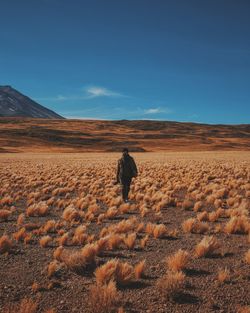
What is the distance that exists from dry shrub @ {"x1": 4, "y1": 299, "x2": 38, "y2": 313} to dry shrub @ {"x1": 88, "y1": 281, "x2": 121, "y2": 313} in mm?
805

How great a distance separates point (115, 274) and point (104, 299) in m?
1.15

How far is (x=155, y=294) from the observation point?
18.2 feet

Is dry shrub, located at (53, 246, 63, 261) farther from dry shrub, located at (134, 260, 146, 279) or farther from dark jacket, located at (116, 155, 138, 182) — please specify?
dark jacket, located at (116, 155, 138, 182)

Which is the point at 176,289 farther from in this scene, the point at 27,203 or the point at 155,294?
the point at 27,203

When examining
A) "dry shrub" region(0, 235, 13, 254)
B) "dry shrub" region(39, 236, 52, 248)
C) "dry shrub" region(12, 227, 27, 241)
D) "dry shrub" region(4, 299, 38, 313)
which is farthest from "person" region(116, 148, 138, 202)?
"dry shrub" region(4, 299, 38, 313)

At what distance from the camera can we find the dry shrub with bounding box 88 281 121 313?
496 cm

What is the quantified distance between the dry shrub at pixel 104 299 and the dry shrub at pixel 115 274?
522mm

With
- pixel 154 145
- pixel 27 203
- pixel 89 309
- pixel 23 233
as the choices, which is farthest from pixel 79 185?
pixel 154 145

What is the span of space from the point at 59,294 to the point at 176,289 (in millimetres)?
1853

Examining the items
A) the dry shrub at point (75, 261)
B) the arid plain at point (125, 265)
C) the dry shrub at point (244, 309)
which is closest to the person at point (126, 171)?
the arid plain at point (125, 265)

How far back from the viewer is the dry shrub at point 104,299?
4.96 meters

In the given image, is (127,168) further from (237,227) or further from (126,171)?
(237,227)

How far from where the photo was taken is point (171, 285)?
5.54 meters

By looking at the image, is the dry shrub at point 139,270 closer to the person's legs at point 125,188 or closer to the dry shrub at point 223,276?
the dry shrub at point 223,276
